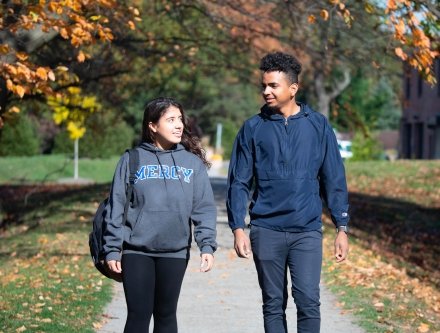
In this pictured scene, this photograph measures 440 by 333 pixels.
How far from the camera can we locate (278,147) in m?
6.14

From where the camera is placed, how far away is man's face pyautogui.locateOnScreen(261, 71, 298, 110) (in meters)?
6.18

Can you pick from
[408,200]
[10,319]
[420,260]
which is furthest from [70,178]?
[10,319]

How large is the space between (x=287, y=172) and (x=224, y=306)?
3794 mm

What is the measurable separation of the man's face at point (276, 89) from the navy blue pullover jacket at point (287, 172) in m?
0.08

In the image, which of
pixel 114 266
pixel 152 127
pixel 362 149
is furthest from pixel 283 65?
pixel 362 149

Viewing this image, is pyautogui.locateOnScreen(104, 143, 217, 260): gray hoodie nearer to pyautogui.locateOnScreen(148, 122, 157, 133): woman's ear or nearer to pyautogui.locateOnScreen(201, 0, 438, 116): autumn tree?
pyautogui.locateOnScreen(148, 122, 157, 133): woman's ear

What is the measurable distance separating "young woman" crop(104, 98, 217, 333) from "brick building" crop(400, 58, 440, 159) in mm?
42881

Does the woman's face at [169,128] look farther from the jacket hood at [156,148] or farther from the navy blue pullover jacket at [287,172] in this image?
the navy blue pullover jacket at [287,172]

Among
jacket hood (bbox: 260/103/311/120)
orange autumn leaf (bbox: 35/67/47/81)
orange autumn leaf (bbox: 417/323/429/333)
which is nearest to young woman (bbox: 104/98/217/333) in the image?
jacket hood (bbox: 260/103/311/120)

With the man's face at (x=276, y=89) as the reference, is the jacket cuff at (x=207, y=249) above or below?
below

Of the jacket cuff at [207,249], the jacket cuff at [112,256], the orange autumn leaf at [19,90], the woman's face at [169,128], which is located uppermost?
the orange autumn leaf at [19,90]

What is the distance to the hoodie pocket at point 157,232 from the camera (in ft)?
19.4

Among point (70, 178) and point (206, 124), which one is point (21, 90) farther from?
point (206, 124)

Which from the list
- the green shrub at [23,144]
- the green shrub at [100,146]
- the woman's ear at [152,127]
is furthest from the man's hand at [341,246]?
the green shrub at [100,146]
